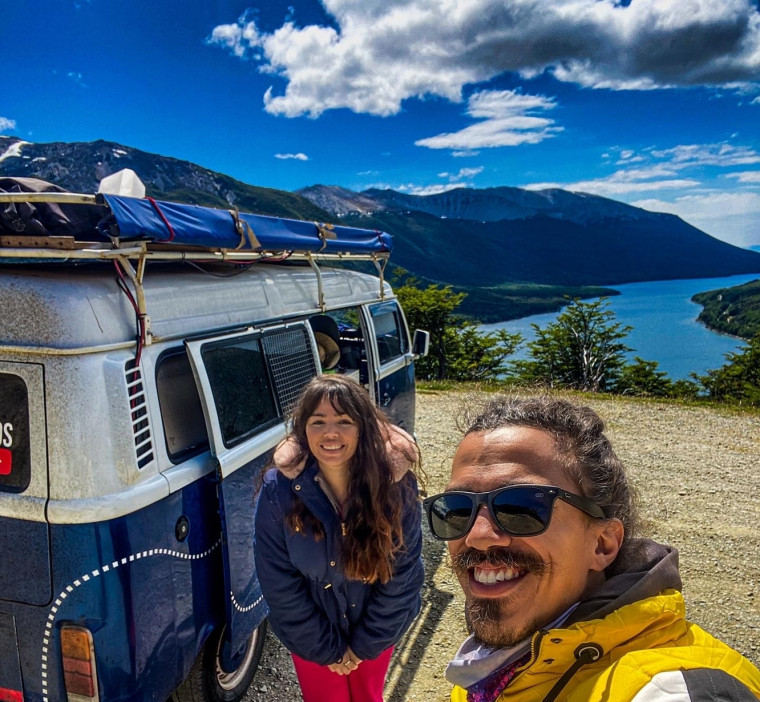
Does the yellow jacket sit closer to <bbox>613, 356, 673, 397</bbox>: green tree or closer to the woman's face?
the woman's face

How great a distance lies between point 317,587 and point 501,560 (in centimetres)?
139

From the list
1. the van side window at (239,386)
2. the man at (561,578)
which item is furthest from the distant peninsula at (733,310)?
the man at (561,578)

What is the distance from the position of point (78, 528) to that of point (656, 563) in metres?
1.83

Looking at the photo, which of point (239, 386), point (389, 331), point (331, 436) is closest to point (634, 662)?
point (331, 436)

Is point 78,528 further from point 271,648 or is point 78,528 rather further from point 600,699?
point 271,648

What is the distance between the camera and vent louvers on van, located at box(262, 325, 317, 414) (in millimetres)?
3412

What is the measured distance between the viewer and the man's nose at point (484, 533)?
1.36 m

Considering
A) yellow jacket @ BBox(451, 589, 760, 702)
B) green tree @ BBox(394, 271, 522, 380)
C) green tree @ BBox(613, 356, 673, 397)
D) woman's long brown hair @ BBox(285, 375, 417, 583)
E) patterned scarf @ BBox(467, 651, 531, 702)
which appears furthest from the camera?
green tree @ BBox(394, 271, 522, 380)

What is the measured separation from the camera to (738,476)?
7.87 metres

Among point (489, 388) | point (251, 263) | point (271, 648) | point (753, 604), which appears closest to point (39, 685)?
point (271, 648)

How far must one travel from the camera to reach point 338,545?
245 cm

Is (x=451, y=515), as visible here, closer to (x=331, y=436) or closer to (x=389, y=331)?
(x=331, y=436)

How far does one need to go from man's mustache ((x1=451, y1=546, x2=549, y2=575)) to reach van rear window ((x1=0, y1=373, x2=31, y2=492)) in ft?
5.30

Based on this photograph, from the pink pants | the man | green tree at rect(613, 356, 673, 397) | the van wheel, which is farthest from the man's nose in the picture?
green tree at rect(613, 356, 673, 397)
